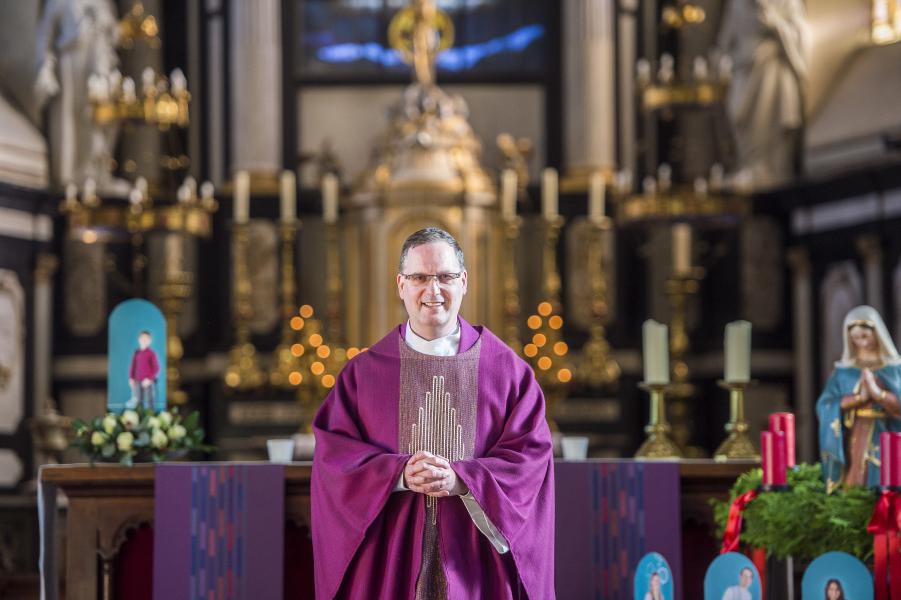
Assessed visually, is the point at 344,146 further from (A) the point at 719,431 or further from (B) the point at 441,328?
(B) the point at 441,328

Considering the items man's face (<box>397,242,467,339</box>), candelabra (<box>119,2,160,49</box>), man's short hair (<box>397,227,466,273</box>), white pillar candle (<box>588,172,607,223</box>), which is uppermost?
candelabra (<box>119,2,160,49</box>)

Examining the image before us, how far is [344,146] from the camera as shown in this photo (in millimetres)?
12641

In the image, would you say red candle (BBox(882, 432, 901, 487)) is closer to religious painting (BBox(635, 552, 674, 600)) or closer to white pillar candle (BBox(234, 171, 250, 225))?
religious painting (BBox(635, 552, 674, 600))

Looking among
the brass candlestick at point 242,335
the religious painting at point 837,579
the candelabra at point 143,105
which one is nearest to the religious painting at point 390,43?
the brass candlestick at point 242,335

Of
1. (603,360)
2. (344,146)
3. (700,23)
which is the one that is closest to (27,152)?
(344,146)

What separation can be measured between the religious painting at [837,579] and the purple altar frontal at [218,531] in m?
2.11

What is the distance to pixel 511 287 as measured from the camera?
1109 centimetres

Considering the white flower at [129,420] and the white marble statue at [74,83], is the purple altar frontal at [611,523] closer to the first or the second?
the white flower at [129,420]

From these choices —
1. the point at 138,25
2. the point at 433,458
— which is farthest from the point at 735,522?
the point at 138,25

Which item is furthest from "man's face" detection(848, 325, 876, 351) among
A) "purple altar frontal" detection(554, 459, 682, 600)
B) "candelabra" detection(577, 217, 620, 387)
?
"candelabra" detection(577, 217, 620, 387)

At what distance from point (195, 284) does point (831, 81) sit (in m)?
4.97

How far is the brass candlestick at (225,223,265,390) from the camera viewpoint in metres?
11.2

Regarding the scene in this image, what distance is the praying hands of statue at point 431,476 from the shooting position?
193 inches

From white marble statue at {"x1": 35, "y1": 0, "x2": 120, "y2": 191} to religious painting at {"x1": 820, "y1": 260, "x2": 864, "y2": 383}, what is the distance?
17.0 ft
